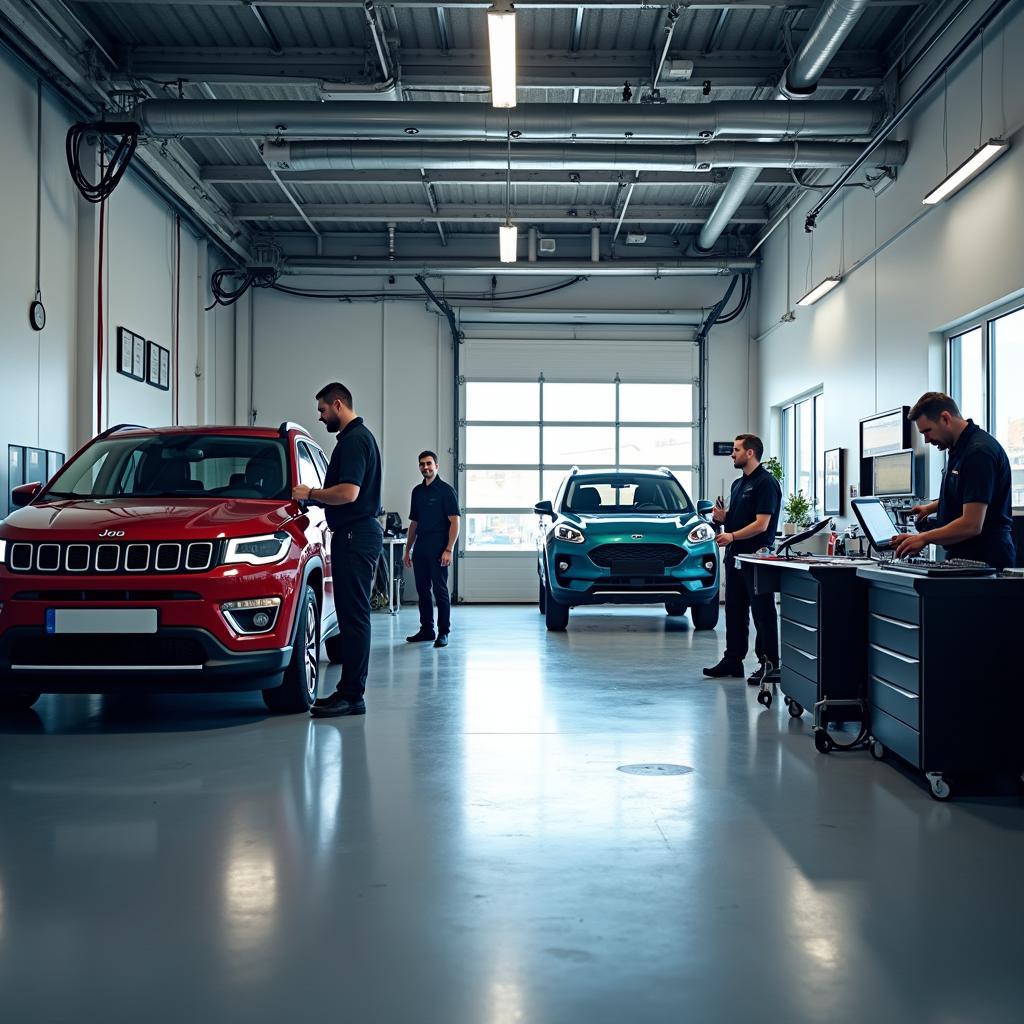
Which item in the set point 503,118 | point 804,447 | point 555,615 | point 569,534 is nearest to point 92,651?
point 569,534

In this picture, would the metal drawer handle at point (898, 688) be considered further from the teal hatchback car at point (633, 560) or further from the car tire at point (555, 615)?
the car tire at point (555, 615)

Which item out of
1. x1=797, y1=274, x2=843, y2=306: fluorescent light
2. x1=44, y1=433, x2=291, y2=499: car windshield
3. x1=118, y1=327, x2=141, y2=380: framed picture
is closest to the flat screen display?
x1=797, y1=274, x2=843, y2=306: fluorescent light

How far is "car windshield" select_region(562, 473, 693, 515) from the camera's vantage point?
1070 cm

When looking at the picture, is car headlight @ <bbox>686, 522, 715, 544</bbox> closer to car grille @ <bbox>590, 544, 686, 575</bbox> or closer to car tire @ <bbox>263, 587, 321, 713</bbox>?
car grille @ <bbox>590, 544, 686, 575</bbox>

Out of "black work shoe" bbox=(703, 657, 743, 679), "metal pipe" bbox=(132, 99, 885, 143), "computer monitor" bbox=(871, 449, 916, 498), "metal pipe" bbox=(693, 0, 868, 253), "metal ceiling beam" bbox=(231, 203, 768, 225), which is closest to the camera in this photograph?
"black work shoe" bbox=(703, 657, 743, 679)

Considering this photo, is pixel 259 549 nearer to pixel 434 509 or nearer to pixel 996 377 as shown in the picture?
pixel 434 509

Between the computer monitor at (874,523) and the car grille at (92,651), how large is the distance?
3278 millimetres

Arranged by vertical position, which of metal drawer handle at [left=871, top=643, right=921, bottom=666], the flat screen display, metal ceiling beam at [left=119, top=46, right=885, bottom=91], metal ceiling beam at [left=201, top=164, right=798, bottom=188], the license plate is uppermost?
metal ceiling beam at [left=119, top=46, right=885, bottom=91]

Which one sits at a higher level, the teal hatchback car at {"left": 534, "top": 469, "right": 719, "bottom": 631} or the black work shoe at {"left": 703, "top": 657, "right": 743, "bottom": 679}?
the teal hatchback car at {"left": 534, "top": 469, "right": 719, "bottom": 631}

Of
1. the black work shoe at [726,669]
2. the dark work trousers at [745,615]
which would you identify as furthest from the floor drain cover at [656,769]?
the black work shoe at [726,669]

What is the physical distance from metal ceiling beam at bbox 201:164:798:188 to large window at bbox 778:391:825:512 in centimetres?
297

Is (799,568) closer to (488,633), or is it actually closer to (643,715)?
(643,715)

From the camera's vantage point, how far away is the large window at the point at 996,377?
26.5 feet

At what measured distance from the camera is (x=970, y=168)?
7.58 meters
